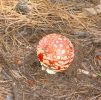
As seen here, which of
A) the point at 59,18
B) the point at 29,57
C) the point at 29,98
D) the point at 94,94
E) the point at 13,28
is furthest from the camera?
the point at 59,18

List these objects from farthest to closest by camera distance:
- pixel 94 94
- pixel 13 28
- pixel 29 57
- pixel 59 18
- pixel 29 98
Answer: pixel 59 18
pixel 13 28
pixel 29 57
pixel 94 94
pixel 29 98

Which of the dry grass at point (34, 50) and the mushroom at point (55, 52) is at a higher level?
the mushroom at point (55, 52)

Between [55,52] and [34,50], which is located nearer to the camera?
[55,52]

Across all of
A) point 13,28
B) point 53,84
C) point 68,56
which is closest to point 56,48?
point 68,56

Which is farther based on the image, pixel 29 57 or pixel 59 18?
pixel 59 18

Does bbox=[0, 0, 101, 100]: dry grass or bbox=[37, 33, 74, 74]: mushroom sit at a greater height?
bbox=[37, 33, 74, 74]: mushroom

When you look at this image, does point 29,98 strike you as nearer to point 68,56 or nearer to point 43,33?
point 68,56

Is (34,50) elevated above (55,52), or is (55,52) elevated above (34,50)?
(55,52)

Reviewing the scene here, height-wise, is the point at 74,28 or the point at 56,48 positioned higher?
the point at 56,48
